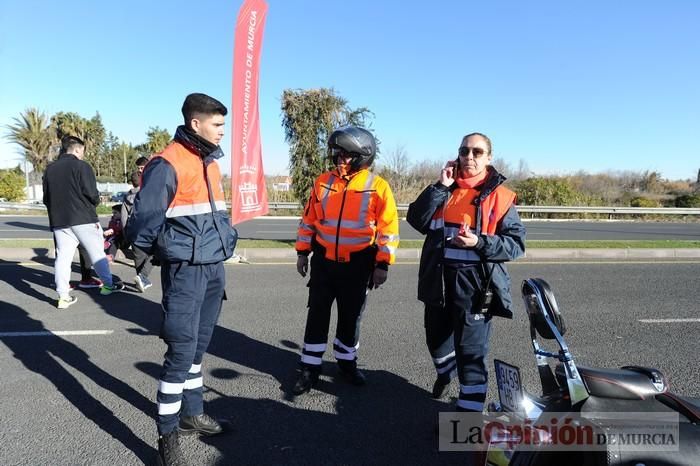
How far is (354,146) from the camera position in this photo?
Answer: 337 centimetres

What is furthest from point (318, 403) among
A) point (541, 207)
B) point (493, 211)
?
point (541, 207)

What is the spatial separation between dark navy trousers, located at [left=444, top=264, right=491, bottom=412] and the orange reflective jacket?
706mm

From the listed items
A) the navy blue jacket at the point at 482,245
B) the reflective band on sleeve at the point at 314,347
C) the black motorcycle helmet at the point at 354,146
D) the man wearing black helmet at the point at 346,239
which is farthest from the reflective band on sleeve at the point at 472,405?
the black motorcycle helmet at the point at 354,146

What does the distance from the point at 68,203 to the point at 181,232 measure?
3.96 metres

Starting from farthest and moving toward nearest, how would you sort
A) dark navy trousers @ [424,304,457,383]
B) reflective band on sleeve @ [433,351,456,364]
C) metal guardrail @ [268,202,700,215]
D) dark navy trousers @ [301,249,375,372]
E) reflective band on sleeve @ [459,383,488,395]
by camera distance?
metal guardrail @ [268,202,700,215] → dark navy trousers @ [301,249,375,372] → reflective band on sleeve @ [433,351,456,364] → dark navy trousers @ [424,304,457,383] → reflective band on sleeve @ [459,383,488,395]

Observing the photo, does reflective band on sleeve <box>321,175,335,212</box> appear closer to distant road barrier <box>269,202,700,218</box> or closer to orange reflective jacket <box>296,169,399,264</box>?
orange reflective jacket <box>296,169,399,264</box>

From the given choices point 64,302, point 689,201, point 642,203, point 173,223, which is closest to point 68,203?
point 64,302

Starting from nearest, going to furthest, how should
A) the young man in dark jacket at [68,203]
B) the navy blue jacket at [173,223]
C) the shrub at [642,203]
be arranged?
the navy blue jacket at [173,223] < the young man in dark jacket at [68,203] < the shrub at [642,203]

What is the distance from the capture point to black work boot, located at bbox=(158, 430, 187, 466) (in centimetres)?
253

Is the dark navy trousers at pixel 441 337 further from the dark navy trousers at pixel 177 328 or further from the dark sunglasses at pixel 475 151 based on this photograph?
the dark navy trousers at pixel 177 328

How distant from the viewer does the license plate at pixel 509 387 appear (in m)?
2.06

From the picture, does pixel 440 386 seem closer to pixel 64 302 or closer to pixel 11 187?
pixel 64 302

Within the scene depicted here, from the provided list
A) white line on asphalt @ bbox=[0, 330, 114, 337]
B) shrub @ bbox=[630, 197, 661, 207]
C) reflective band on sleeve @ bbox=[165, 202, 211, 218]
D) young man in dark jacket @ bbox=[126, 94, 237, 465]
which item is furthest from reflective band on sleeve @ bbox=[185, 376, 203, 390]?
shrub @ bbox=[630, 197, 661, 207]

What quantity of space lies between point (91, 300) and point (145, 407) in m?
3.44
